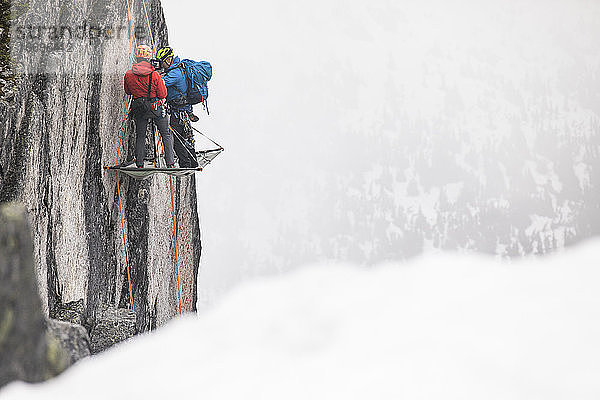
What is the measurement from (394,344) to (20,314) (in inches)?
173

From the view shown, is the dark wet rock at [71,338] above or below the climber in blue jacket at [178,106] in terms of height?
below

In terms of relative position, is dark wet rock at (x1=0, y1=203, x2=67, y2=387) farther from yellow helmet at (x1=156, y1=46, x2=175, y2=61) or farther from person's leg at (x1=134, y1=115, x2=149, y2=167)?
yellow helmet at (x1=156, y1=46, x2=175, y2=61)

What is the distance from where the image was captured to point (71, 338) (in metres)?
6.72

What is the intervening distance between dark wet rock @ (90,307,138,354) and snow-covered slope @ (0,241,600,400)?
0.86 feet

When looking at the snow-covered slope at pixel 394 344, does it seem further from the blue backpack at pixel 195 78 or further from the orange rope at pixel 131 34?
the orange rope at pixel 131 34

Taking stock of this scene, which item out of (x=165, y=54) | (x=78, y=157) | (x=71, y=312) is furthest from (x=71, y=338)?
(x=165, y=54)

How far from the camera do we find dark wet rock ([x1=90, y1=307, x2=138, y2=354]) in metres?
7.71

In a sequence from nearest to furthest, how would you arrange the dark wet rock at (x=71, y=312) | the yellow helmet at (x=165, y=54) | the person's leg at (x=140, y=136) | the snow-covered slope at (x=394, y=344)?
1. the snow-covered slope at (x=394, y=344)
2. the dark wet rock at (x=71, y=312)
3. the person's leg at (x=140, y=136)
4. the yellow helmet at (x=165, y=54)

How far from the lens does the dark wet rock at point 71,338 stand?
6.37 meters

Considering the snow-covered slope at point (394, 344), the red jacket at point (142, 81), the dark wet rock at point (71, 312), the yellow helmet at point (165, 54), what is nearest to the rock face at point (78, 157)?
the dark wet rock at point (71, 312)

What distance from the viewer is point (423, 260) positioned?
8883 mm

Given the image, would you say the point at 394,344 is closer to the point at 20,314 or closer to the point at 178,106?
the point at 20,314

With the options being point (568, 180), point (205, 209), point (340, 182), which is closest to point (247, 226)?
point (205, 209)

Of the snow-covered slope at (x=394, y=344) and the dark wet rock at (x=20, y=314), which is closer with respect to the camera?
the dark wet rock at (x=20, y=314)
